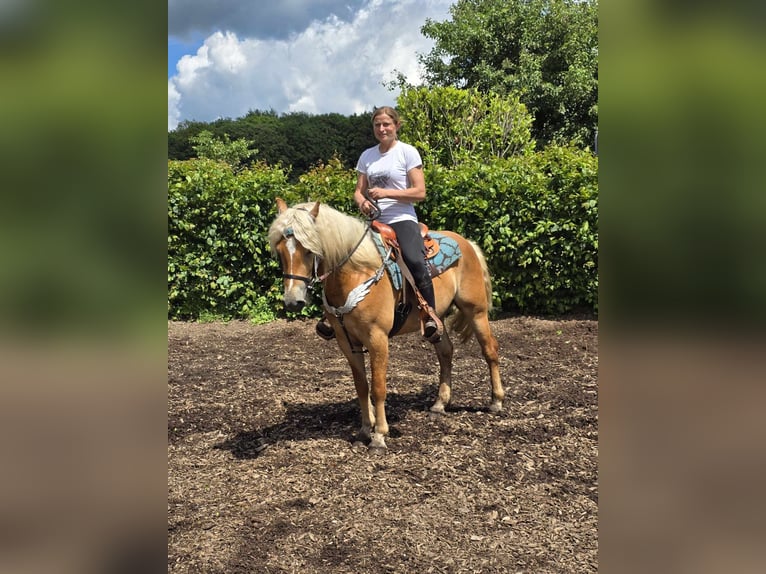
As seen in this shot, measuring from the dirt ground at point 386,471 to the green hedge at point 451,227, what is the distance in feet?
6.66

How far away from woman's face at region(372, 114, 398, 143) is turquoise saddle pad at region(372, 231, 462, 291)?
78 cm

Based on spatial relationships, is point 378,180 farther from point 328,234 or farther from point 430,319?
point 430,319

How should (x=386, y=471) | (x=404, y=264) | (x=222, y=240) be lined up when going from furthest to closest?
(x=222, y=240) < (x=404, y=264) < (x=386, y=471)

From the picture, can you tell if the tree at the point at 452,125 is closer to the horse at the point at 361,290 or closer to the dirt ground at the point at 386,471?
the dirt ground at the point at 386,471

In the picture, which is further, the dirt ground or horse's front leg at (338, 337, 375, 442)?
horse's front leg at (338, 337, 375, 442)

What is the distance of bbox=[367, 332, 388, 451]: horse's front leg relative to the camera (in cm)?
429

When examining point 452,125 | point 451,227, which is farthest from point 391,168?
point 452,125

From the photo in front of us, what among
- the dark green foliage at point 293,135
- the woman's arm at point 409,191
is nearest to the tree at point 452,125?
the woman's arm at point 409,191

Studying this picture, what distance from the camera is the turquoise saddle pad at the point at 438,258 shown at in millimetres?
4350

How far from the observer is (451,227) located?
30.0ft

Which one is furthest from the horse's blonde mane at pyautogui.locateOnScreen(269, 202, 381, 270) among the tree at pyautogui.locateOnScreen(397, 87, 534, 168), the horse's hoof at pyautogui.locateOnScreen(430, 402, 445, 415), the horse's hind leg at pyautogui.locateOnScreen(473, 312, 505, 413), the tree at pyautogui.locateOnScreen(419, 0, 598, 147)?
the tree at pyautogui.locateOnScreen(419, 0, 598, 147)

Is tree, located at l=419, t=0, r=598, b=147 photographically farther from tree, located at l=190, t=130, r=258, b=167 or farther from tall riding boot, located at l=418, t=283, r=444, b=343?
tall riding boot, located at l=418, t=283, r=444, b=343

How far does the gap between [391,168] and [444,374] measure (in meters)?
2.13
